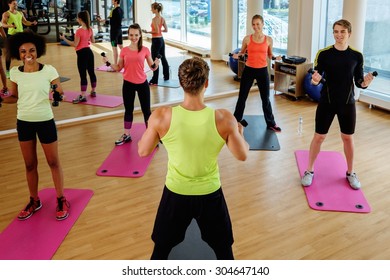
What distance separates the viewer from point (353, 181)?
3.96 metres

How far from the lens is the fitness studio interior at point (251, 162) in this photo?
3.19 metres

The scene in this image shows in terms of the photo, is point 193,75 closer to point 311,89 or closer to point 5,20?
point 311,89

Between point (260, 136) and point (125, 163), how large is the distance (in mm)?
1676

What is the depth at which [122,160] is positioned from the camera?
461cm

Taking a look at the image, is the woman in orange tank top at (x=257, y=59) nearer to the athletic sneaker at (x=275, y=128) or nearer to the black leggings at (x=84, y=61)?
the athletic sneaker at (x=275, y=128)

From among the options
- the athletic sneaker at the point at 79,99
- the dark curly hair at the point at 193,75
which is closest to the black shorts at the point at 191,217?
the dark curly hair at the point at 193,75

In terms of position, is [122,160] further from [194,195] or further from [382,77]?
[382,77]

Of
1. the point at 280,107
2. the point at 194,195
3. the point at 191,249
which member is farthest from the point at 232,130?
the point at 280,107

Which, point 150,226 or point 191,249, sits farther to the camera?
point 150,226

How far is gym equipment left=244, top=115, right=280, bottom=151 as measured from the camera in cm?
495

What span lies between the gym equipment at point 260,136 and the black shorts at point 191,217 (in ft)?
8.94

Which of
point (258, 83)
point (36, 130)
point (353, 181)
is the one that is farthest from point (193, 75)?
point (258, 83)

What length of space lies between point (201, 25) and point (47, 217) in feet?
25.0

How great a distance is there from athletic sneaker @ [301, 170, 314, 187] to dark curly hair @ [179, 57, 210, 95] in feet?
7.53
